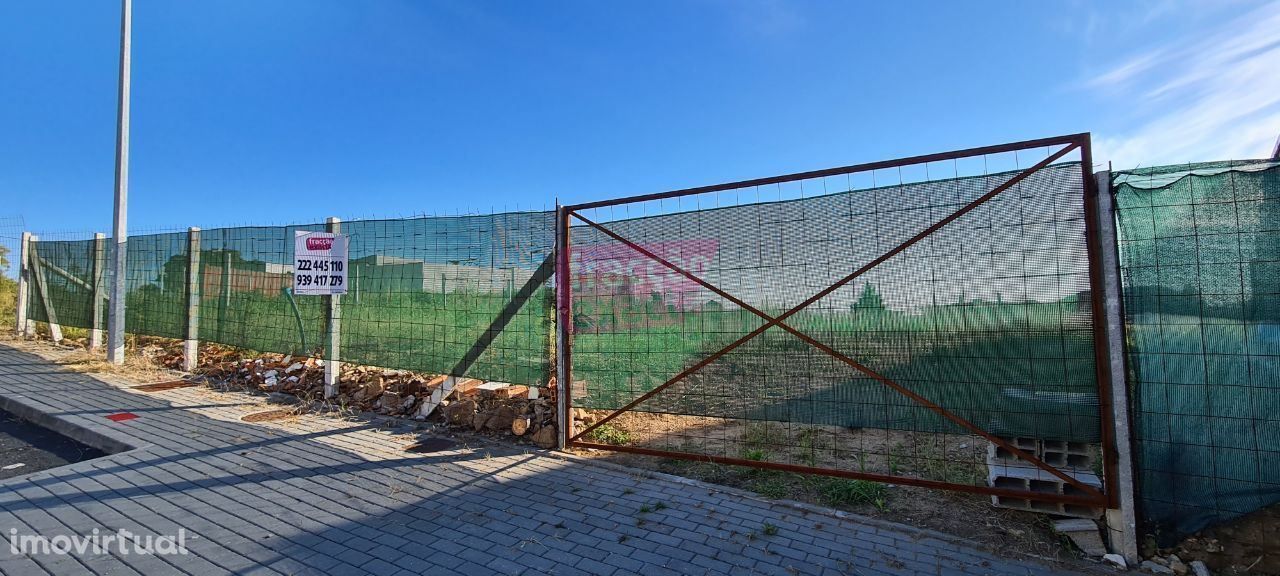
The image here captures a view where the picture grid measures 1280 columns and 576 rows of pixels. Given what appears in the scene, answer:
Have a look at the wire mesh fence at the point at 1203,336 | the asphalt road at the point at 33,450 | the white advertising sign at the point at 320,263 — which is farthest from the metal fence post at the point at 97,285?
the wire mesh fence at the point at 1203,336

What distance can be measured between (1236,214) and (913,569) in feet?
9.01

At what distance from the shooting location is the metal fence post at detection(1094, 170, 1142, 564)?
3131 millimetres

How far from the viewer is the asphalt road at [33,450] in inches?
178

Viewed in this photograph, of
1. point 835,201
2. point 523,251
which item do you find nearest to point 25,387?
point 523,251

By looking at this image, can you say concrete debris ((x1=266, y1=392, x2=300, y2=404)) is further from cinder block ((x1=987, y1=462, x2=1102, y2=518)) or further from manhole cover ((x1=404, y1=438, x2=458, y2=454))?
cinder block ((x1=987, y1=462, x2=1102, y2=518))

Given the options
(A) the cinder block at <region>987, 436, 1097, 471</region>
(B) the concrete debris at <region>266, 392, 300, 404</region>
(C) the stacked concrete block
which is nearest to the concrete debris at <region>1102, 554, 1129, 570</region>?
(C) the stacked concrete block

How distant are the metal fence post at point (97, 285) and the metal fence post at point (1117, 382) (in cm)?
1463

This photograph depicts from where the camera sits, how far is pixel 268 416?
241 inches

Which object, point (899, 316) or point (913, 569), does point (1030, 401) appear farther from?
point (913, 569)

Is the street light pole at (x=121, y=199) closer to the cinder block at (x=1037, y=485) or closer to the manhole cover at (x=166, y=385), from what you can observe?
the manhole cover at (x=166, y=385)

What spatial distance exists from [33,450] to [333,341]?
2686mm

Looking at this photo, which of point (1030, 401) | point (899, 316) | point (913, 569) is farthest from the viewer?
point (899, 316)

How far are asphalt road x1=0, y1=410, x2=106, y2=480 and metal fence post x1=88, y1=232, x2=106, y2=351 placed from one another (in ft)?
16.7

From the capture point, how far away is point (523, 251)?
5.47 m
